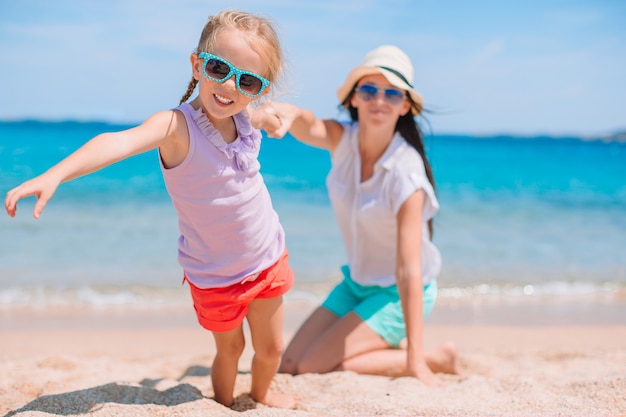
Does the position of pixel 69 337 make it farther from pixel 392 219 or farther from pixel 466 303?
pixel 466 303

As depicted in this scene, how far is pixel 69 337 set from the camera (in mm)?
4883

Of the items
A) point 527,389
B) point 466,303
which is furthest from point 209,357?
point 466,303

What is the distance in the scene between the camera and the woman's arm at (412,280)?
11.0 feet

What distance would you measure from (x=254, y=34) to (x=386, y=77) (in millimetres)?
1330

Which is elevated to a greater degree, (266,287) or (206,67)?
(206,67)

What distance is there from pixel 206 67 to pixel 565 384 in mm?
2386

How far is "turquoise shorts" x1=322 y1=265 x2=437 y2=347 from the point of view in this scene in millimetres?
3746

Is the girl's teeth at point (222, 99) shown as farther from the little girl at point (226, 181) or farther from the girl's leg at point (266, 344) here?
the girl's leg at point (266, 344)

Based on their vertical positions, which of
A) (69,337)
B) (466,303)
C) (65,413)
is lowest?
(65,413)

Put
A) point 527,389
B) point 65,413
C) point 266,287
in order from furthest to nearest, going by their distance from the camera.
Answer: point 527,389, point 266,287, point 65,413

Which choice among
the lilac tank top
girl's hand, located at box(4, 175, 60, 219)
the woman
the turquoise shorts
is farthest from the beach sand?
girl's hand, located at box(4, 175, 60, 219)

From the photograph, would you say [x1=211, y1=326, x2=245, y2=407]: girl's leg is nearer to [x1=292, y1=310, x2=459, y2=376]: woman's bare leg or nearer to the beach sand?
the beach sand

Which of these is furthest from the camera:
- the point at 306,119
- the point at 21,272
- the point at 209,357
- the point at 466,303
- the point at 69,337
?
the point at 21,272

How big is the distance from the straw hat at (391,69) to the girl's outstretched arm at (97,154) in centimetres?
161
